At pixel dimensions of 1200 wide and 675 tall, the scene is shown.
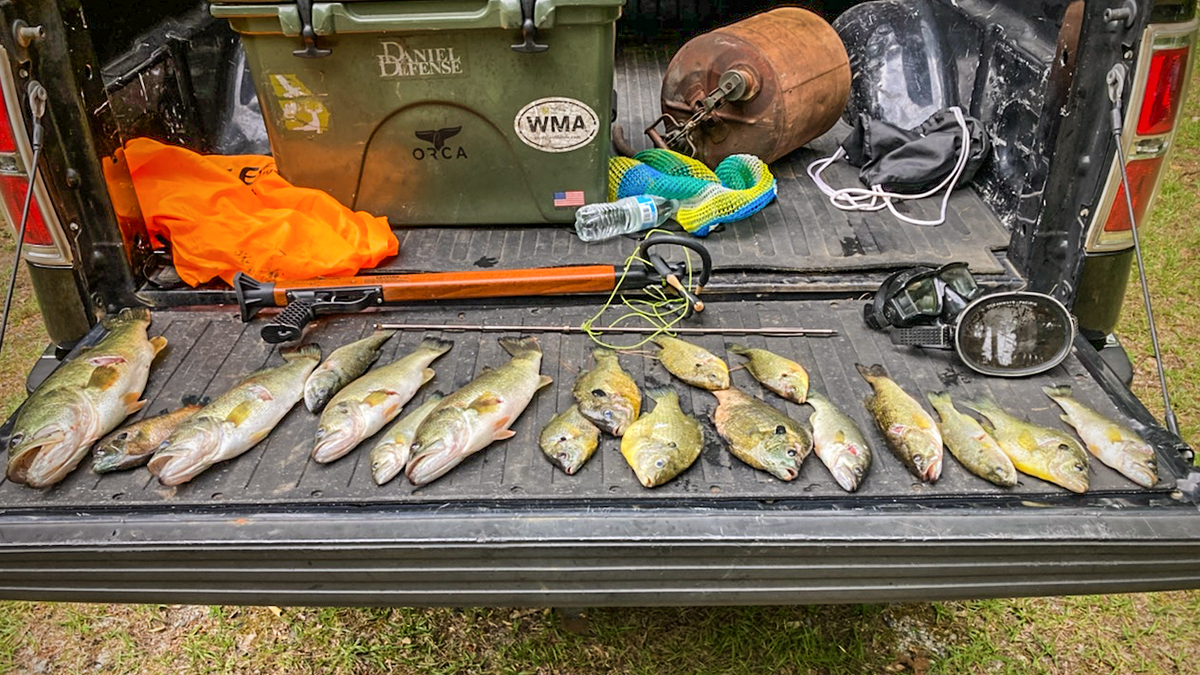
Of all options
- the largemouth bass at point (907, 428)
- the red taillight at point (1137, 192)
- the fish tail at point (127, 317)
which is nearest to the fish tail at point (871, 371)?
the largemouth bass at point (907, 428)

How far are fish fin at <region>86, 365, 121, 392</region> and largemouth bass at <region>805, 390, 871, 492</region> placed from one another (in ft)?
6.21

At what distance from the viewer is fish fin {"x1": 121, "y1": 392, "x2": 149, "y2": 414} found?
2.33m

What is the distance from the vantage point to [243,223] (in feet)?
9.63

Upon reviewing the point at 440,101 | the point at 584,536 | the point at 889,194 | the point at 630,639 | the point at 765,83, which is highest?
the point at 440,101

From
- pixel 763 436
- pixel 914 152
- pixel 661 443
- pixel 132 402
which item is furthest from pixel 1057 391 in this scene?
pixel 132 402

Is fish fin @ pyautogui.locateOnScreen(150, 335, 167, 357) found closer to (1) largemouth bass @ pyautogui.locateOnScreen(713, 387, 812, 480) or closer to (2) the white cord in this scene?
(1) largemouth bass @ pyautogui.locateOnScreen(713, 387, 812, 480)

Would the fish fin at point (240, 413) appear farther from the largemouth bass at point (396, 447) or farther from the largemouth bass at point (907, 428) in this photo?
the largemouth bass at point (907, 428)

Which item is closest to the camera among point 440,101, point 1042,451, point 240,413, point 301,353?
point 1042,451

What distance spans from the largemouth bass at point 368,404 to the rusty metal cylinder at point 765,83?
5.92 feet

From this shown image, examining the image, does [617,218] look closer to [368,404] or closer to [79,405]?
[368,404]

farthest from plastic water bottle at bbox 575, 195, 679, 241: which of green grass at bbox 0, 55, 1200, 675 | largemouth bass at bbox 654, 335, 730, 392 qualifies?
green grass at bbox 0, 55, 1200, 675

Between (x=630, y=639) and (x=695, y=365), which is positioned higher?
(x=695, y=365)

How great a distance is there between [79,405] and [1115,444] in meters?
2.65

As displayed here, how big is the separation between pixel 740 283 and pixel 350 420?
4.38 feet
